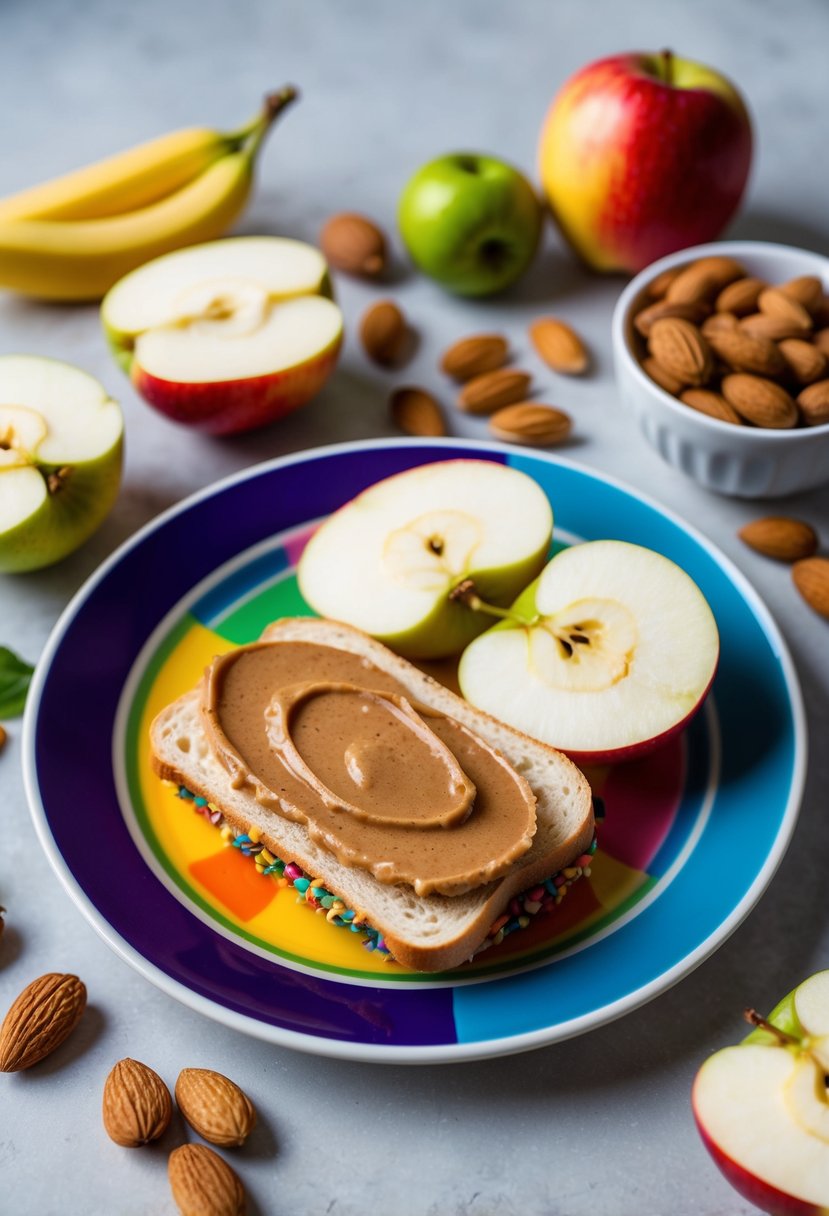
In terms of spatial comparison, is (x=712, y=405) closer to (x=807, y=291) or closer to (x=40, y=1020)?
(x=807, y=291)

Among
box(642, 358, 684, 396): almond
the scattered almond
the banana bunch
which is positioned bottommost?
the scattered almond

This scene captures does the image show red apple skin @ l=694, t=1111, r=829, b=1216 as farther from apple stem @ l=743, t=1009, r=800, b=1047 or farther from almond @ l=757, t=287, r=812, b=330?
almond @ l=757, t=287, r=812, b=330

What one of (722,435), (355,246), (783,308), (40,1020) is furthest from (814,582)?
(40,1020)

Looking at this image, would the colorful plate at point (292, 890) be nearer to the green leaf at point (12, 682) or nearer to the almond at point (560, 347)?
the green leaf at point (12, 682)

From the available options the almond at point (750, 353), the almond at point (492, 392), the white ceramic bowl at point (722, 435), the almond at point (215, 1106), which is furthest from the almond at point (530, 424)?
the almond at point (215, 1106)

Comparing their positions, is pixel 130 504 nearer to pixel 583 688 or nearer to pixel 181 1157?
pixel 583 688

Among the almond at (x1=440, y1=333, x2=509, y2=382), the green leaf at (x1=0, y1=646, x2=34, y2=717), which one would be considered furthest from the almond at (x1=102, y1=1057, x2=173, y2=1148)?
the almond at (x1=440, y1=333, x2=509, y2=382)
